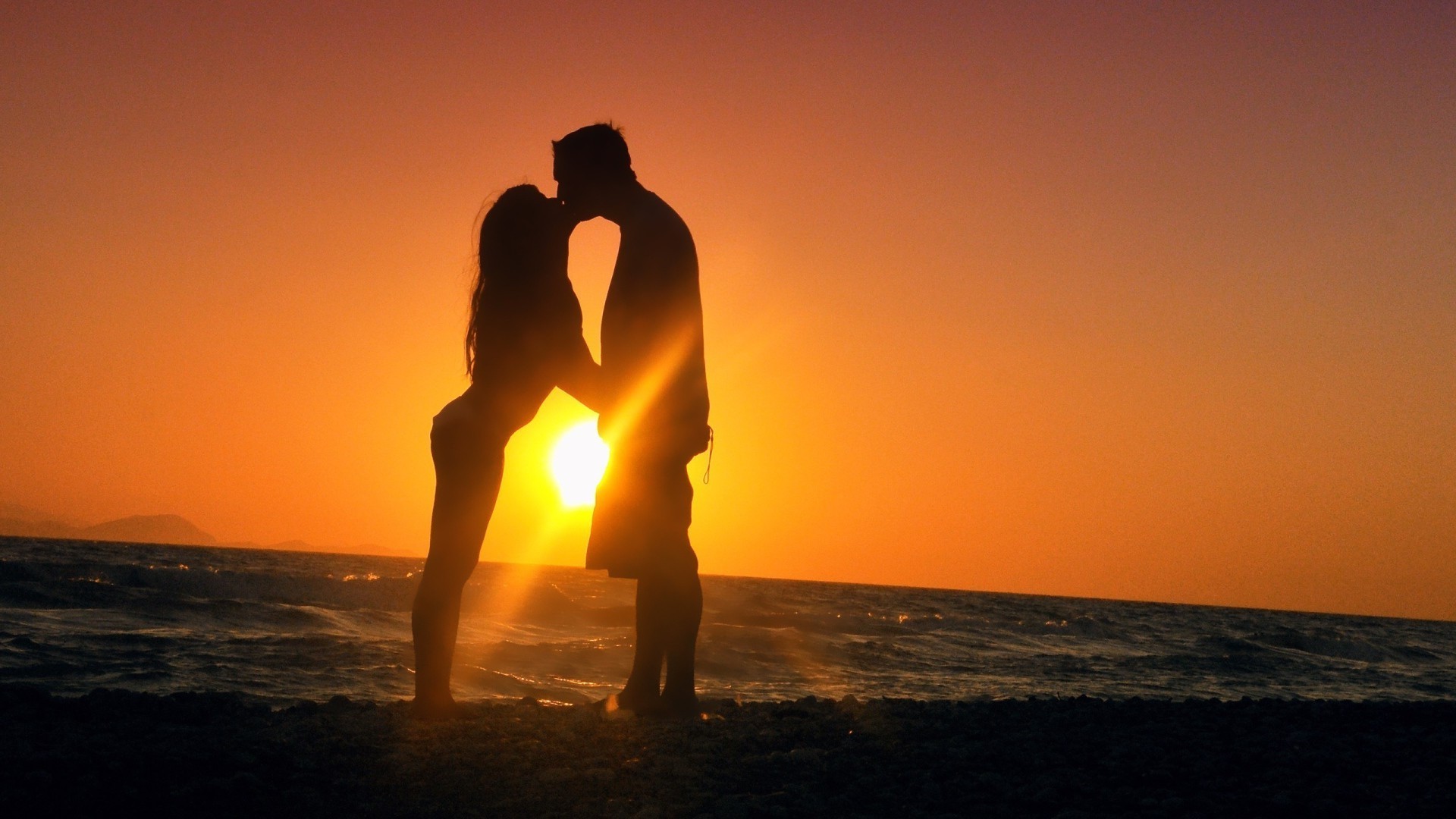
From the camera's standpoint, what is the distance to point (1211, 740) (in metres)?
3.56

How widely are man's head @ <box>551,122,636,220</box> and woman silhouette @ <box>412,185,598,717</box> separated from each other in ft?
0.31

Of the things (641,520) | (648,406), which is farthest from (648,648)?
(648,406)

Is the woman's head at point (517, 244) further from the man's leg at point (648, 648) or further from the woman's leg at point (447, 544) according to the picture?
the man's leg at point (648, 648)

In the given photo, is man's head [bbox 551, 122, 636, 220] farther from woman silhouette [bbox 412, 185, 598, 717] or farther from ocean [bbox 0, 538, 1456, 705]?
ocean [bbox 0, 538, 1456, 705]

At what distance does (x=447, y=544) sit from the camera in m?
3.64

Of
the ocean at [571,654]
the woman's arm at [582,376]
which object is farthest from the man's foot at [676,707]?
the ocean at [571,654]

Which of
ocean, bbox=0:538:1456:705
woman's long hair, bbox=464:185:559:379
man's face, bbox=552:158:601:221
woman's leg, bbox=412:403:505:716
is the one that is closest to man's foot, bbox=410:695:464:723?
woman's leg, bbox=412:403:505:716

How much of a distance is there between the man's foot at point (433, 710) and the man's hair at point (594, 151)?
2.01 meters

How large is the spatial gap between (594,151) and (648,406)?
975mm

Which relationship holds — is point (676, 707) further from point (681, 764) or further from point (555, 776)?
point (555, 776)

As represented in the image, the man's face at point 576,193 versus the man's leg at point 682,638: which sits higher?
the man's face at point 576,193

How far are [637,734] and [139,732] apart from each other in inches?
60.4

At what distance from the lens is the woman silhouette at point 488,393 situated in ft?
11.9

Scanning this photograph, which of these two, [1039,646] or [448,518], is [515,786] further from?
[1039,646]
